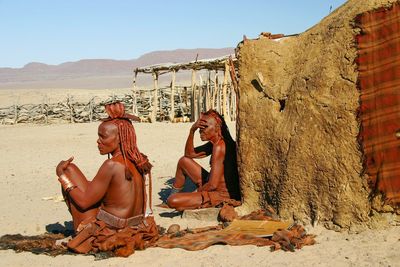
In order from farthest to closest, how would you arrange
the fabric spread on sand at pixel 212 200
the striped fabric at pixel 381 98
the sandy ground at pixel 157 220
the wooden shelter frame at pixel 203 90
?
the wooden shelter frame at pixel 203 90 → the fabric spread on sand at pixel 212 200 → the striped fabric at pixel 381 98 → the sandy ground at pixel 157 220

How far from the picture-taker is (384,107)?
5500mm

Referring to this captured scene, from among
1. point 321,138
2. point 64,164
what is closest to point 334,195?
point 321,138

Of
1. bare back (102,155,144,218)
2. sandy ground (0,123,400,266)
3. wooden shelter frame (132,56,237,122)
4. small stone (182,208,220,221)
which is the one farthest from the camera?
wooden shelter frame (132,56,237,122)

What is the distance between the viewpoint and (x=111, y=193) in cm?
561

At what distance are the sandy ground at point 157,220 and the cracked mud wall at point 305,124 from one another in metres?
0.40

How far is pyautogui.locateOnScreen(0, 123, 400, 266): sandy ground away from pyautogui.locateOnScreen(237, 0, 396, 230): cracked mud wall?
1.31 ft

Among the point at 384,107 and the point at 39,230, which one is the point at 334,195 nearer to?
the point at 384,107

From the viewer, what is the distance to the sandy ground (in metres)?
5.19

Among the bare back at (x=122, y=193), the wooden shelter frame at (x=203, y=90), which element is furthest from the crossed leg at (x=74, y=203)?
the wooden shelter frame at (x=203, y=90)

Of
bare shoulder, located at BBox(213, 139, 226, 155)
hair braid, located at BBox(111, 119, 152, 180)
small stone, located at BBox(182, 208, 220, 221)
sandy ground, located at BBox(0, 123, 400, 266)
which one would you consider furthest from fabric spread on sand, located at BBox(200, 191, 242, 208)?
hair braid, located at BBox(111, 119, 152, 180)

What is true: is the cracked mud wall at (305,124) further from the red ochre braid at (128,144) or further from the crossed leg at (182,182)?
the red ochre braid at (128,144)

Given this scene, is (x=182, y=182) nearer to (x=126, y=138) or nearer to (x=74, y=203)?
(x=126, y=138)

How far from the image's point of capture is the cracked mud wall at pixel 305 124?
5.71 metres

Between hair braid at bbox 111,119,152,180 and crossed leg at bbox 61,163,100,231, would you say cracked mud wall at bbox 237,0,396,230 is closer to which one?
hair braid at bbox 111,119,152,180
